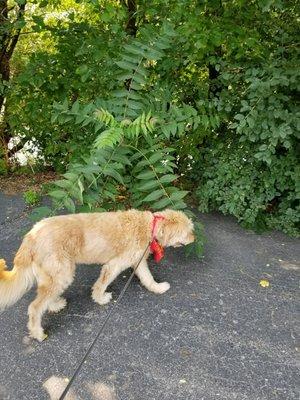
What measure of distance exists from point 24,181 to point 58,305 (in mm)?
3598

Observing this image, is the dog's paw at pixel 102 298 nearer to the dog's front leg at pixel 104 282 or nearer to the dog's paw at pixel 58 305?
the dog's front leg at pixel 104 282

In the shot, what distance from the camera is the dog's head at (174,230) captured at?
392cm

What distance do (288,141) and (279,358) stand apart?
2.45 m

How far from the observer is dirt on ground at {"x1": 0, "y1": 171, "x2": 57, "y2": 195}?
261 inches

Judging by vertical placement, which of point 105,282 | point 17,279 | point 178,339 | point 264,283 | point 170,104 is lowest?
point 178,339

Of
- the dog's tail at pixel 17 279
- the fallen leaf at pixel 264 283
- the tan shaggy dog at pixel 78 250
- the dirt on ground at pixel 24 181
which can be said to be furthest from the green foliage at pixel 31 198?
the fallen leaf at pixel 264 283

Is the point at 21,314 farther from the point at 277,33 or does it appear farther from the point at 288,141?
the point at 277,33

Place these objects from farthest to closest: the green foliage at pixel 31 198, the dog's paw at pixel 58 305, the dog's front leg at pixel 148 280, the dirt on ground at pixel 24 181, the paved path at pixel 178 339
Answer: the dirt on ground at pixel 24 181, the green foliage at pixel 31 198, the dog's front leg at pixel 148 280, the dog's paw at pixel 58 305, the paved path at pixel 178 339

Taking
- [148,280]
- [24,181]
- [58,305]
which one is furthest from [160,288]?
[24,181]

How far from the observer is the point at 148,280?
419 cm

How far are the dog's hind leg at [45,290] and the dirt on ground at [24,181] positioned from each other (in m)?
3.33

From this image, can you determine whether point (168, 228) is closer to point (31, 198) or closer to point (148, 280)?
point (148, 280)

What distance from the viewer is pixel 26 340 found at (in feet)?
11.9

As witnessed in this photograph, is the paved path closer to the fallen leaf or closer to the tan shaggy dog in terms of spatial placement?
the fallen leaf
